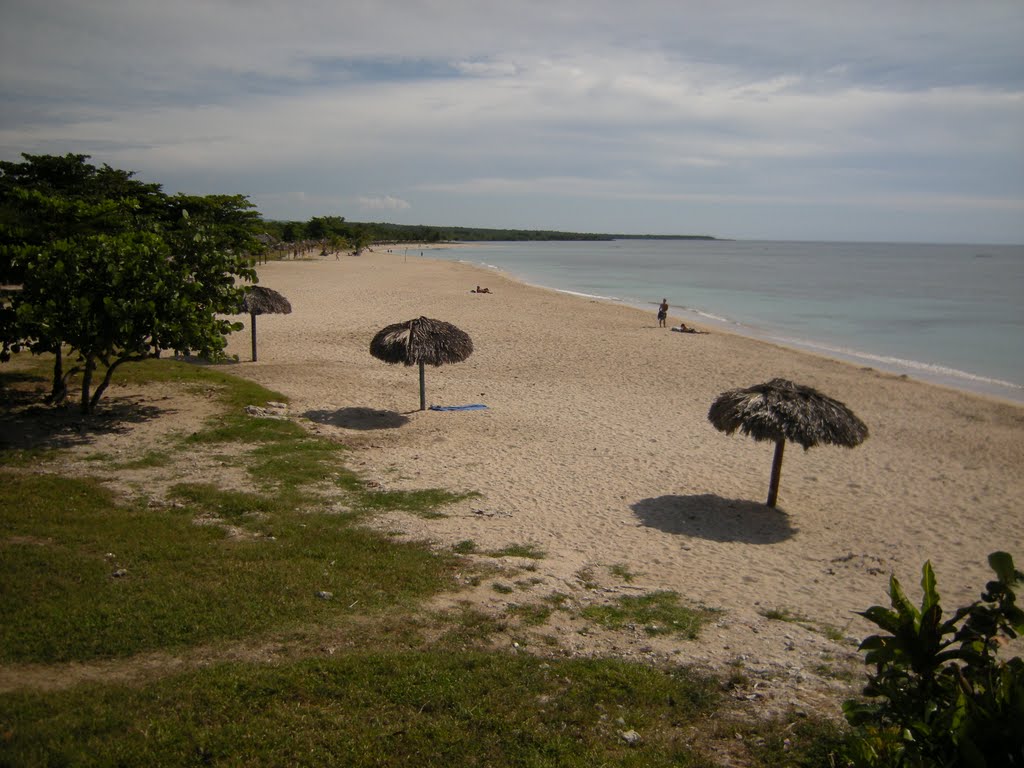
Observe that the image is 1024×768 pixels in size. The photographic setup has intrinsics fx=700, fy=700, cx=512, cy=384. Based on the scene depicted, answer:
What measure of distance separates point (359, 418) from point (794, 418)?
24.4ft

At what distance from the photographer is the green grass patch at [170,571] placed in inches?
195

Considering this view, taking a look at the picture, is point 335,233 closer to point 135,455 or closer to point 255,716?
point 135,455

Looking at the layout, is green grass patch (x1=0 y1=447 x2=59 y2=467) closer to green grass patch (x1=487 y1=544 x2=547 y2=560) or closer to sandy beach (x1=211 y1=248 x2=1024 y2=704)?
sandy beach (x1=211 y1=248 x2=1024 y2=704)

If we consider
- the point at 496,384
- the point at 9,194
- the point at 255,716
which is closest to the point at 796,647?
the point at 255,716

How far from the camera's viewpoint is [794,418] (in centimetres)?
902

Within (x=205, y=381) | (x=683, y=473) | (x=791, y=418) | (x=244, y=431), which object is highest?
(x=791, y=418)

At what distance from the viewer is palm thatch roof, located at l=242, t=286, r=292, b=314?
1692cm

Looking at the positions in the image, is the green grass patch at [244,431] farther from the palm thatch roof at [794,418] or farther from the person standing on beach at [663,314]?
the person standing on beach at [663,314]

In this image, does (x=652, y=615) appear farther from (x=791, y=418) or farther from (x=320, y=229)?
(x=320, y=229)

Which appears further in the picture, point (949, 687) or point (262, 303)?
point (262, 303)

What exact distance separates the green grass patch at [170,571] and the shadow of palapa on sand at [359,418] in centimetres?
421

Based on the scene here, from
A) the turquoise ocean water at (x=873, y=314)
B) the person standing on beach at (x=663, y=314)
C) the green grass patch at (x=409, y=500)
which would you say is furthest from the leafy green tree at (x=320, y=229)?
the green grass patch at (x=409, y=500)

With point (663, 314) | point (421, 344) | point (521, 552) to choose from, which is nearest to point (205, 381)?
point (421, 344)

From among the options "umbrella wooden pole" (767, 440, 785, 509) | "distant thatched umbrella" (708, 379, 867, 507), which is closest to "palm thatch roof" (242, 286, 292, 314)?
"distant thatched umbrella" (708, 379, 867, 507)
